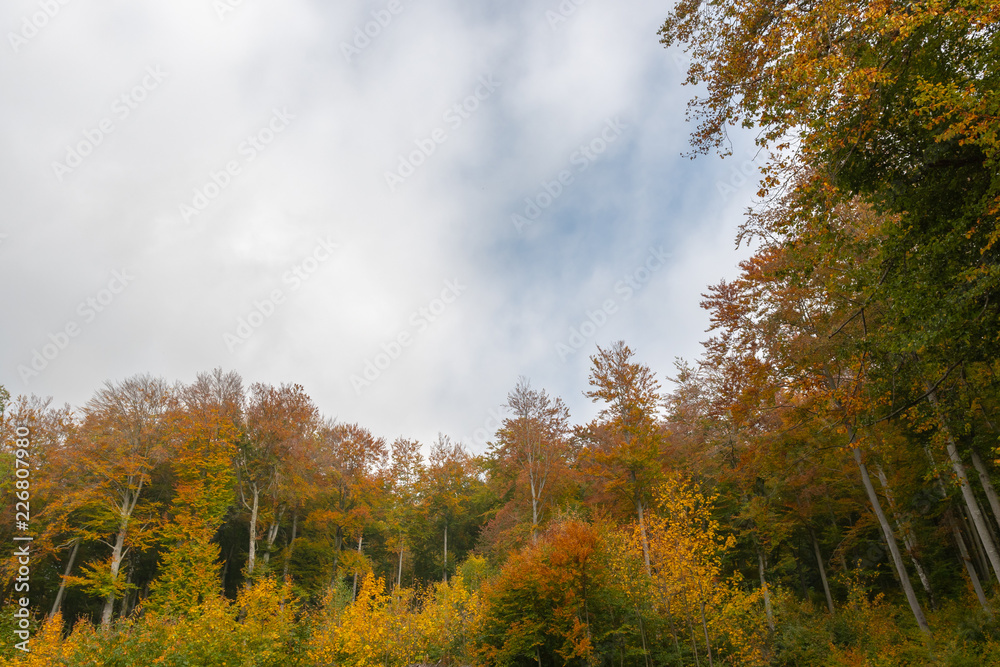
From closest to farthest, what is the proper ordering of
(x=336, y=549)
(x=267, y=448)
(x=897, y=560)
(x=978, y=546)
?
(x=897, y=560) < (x=978, y=546) < (x=267, y=448) < (x=336, y=549)

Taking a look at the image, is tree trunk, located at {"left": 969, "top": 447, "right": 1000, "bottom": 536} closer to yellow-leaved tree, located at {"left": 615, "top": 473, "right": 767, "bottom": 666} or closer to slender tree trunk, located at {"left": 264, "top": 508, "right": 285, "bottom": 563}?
yellow-leaved tree, located at {"left": 615, "top": 473, "right": 767, "bottom": 666}

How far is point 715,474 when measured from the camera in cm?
1872

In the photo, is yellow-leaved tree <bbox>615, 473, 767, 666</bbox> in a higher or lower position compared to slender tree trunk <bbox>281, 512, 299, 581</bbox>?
lower

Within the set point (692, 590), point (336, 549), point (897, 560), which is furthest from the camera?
point (336, 549)

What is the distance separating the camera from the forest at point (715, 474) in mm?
6031

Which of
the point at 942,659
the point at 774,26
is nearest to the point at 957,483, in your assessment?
the point at 942,659

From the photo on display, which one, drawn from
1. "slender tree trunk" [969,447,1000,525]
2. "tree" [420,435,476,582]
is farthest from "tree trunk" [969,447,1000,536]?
"tree" [420,435,476,582]

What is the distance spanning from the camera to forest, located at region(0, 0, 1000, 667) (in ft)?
19.8

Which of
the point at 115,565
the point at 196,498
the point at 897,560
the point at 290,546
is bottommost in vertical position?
the point at 897,560

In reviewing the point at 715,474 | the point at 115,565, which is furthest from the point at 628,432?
the point at 115,565

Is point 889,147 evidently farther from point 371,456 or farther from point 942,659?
point 371,456

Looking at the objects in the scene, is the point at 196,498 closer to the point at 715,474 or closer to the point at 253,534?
the point at 253,534

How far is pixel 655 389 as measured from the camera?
18688mm

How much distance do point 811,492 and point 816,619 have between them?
4.22 metres
